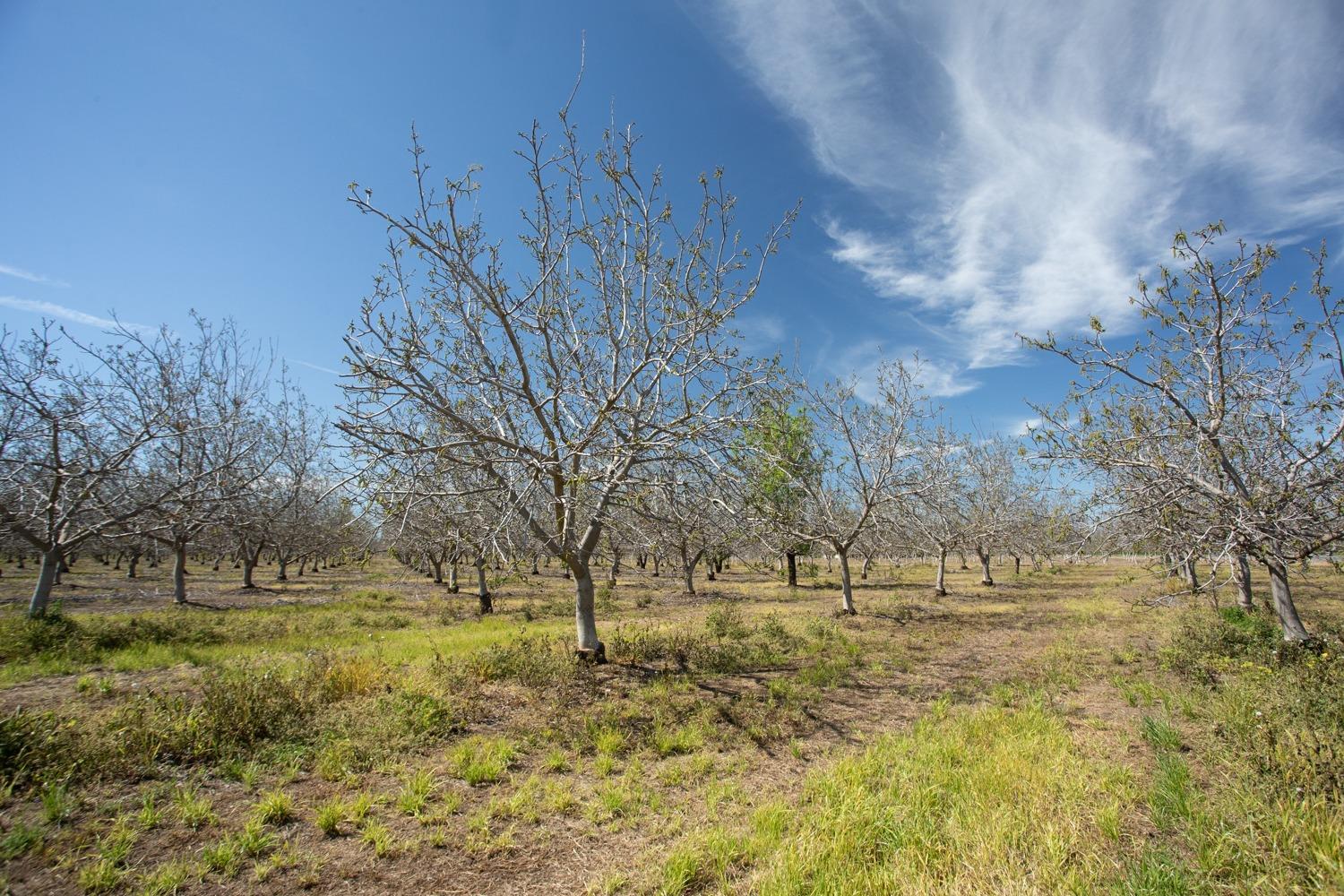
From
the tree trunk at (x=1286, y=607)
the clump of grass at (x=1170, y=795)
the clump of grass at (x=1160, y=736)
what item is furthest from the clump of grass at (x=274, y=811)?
the tree trunk at (x=1286, y=607)

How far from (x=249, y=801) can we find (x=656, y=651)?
24.5 ft

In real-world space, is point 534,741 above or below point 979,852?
below

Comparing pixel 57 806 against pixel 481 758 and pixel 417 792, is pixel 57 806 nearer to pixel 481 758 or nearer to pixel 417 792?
pixel 417 792

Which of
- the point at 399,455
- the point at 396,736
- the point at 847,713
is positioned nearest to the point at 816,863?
the point at 847,713

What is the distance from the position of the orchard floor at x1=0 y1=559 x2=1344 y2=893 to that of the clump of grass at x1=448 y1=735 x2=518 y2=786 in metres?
0.03

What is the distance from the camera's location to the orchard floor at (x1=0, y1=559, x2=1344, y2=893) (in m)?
4.03

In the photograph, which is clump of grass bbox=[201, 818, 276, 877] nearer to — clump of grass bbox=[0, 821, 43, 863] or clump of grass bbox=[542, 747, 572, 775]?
clump of grass bbox=[0, 821, 43, 863]

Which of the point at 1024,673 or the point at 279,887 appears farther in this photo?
the point at 1024,673

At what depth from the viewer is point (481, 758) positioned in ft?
20.6

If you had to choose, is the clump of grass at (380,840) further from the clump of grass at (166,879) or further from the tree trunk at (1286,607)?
the tree trunk at (1286,607)

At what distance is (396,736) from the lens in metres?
6.62

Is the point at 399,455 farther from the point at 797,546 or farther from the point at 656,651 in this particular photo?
the point at 797,546

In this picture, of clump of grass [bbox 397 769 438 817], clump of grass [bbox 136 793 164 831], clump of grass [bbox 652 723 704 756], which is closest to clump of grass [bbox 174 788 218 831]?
clump of grass [bbox 136 793 164 831]

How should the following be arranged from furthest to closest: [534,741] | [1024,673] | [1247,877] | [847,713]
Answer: [1024,673] → [847,713] → [534,741] → [1247,877]
